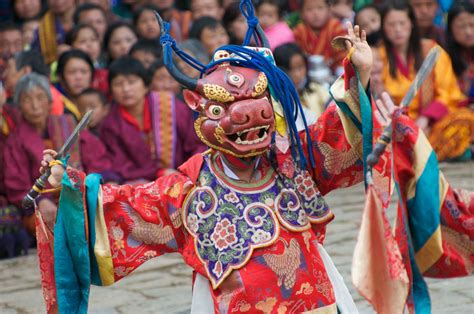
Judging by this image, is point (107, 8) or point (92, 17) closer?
point (92, 17)

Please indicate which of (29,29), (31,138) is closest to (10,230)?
(31,138)

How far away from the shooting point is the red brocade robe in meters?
3.82

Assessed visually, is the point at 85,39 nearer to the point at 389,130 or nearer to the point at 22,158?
the point at 22,158

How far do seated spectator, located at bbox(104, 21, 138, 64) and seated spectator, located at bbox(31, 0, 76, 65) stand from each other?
356 millimetres

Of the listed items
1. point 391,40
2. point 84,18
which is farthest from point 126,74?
point 391,40

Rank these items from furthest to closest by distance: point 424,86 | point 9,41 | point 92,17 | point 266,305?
point 92,17 → point 424,86 → point 9,41 → point 266,305

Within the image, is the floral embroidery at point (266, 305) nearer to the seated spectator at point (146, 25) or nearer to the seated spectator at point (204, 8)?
the seated spectator at point (146, 25)

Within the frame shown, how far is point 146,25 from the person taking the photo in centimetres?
889

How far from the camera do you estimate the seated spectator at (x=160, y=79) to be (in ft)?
26.1

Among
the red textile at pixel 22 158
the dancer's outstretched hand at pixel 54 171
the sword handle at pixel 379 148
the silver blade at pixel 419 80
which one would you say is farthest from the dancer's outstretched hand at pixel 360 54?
the red textile at pixel 22 158

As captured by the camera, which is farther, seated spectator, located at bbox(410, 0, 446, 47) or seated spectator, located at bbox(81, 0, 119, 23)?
seated spectator, located at bbox(410, 0, 446, 47)

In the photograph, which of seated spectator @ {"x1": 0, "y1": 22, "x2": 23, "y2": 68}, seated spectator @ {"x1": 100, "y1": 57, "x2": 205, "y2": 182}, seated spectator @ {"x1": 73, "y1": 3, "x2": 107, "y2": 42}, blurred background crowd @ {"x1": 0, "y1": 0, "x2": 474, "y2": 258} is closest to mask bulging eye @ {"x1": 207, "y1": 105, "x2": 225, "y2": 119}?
blurred background crowd @ {"x1": 0, "y1": 0, "x2": 474, "y2": 258}

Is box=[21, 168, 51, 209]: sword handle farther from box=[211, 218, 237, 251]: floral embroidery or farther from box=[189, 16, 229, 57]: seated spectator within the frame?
box=[189, 16, 229, 57]: seated spectator

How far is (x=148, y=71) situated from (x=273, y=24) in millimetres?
1878
